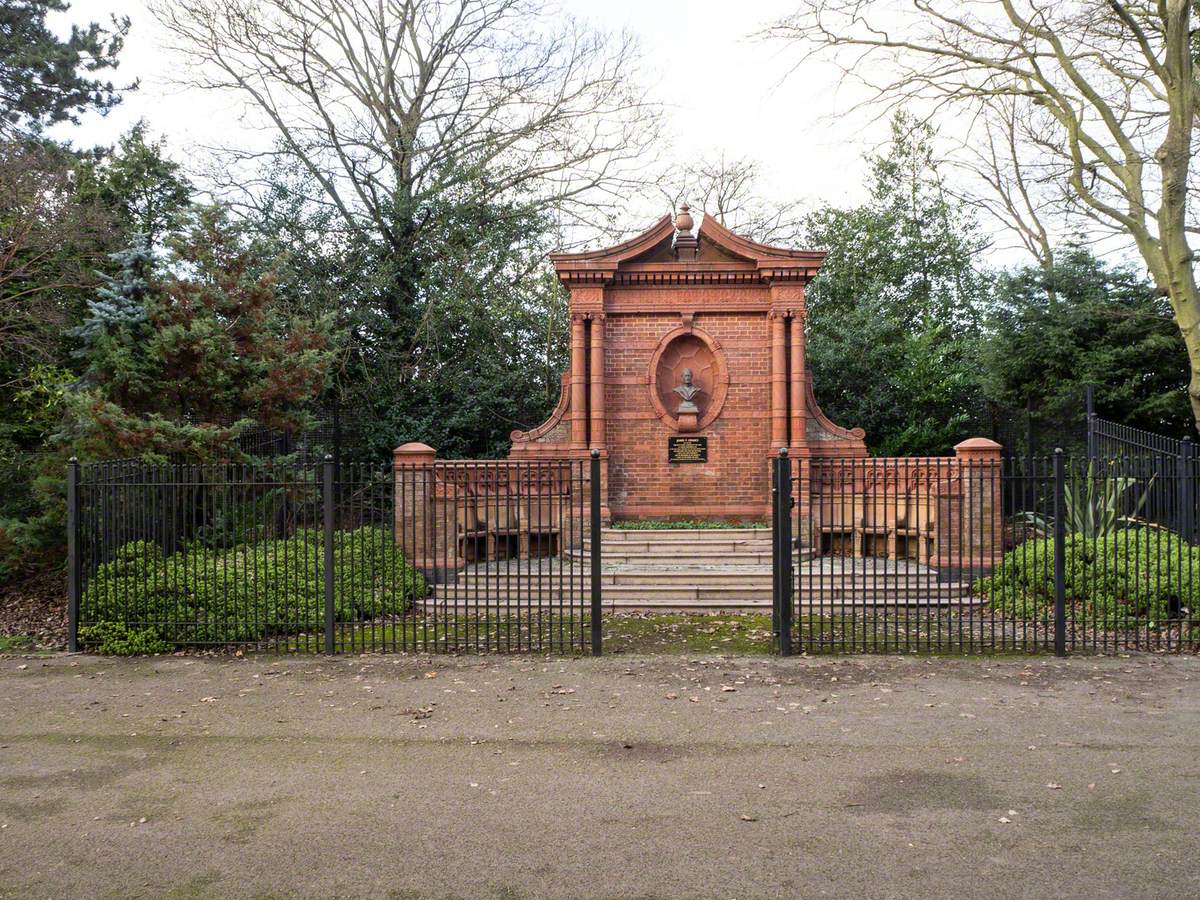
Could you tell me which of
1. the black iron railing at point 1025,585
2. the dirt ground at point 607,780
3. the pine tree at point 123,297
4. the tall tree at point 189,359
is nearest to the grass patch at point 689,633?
the black iron railing at point 1025,585

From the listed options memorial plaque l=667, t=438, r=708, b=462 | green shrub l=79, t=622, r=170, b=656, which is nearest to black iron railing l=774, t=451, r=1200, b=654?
memorial plaque l=667, t=438, r=708, b=462

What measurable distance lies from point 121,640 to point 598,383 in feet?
27.9

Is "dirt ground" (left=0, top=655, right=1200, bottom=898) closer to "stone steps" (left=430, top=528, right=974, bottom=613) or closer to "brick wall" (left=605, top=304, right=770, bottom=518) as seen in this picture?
"stone steps" (left=430, top=528, right=974, bottom=613)

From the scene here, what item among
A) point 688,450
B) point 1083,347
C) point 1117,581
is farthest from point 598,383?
point 1083,347

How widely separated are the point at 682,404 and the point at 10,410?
35.1 feet

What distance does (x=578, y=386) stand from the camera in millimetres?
14922

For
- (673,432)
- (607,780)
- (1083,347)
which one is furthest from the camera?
(1083,347)

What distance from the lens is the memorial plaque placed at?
49.6 feet

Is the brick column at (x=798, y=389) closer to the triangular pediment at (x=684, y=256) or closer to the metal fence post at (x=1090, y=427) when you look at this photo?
the triangular pediment at (x=684, y=256)

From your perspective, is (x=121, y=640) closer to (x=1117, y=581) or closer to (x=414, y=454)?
(x=414, y=454)

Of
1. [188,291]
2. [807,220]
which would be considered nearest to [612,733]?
[188,291]

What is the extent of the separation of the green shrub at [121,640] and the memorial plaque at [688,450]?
8877mm

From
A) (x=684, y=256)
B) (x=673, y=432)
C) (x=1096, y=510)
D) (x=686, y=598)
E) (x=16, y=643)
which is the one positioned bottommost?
(x=16, y=643)

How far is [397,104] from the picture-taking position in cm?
2103
